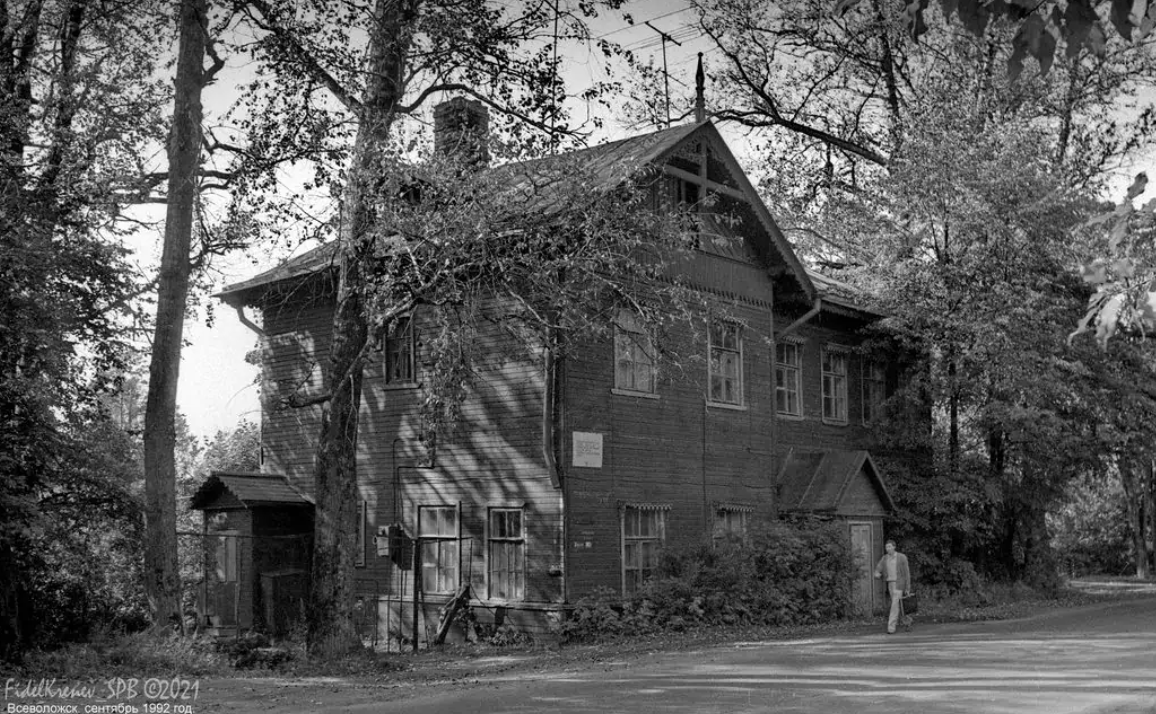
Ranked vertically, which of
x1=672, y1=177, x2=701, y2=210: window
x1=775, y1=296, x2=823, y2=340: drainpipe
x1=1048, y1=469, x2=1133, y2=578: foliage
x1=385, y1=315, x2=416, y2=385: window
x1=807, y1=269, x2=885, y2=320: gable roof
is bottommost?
x1=1048, y1=469, x2=1133, y2=578: foliage

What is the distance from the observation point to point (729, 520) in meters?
24.5

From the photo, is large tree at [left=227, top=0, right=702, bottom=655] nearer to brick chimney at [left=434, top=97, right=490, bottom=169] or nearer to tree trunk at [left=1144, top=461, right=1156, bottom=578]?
brick chimney at [left=434, top=97, right=490, bottom=169]

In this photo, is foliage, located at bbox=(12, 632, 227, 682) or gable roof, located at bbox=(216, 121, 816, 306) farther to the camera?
gable roof, located at bbox=(216, 121, 816, 306)

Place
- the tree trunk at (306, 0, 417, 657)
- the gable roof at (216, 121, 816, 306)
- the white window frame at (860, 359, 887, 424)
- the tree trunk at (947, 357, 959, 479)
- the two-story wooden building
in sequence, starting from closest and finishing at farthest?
the tree trunk at (306, 0, 417, 657) → the gable roof at (216, 121, 816, 306) → the two-story wooden building → the tree trunk at (947, 357, 959, 479) → the white window frame at (860, 359, 887, 424)

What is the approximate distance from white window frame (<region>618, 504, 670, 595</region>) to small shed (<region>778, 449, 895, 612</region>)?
13.0ft

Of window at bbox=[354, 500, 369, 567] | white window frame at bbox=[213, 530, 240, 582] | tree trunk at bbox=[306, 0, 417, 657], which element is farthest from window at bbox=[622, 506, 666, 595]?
white window frame at bbox=[213, 530, 240, 582]

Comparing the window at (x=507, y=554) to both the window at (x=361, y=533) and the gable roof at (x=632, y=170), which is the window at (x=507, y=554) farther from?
the gable roof at (x=632, y=170)

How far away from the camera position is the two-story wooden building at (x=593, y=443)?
21.2 m

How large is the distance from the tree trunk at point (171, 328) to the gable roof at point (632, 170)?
1.93m

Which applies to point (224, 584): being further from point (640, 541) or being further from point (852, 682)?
point (852, 682)

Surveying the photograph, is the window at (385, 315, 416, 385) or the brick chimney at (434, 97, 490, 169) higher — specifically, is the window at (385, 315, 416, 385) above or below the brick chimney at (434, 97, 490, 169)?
below

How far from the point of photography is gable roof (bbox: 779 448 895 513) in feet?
81.8

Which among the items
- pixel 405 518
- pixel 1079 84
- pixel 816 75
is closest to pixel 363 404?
pixel 405 518

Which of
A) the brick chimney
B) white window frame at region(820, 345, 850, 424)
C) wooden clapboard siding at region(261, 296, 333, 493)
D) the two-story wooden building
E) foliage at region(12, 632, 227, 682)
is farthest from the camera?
white window frame at region(820, 345, 850, 424)
